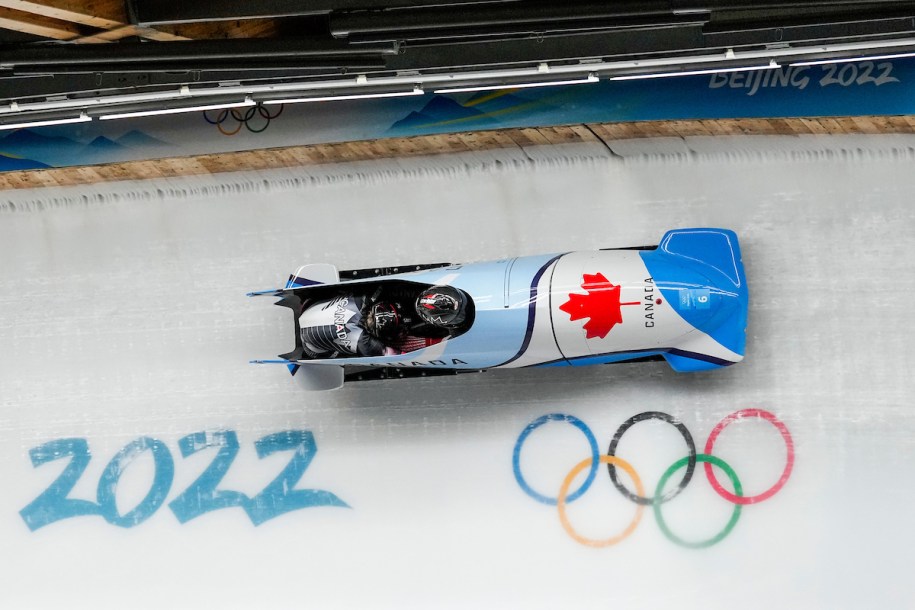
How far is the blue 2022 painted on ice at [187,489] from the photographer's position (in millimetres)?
5703

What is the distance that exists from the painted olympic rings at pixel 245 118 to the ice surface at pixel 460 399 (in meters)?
0.36

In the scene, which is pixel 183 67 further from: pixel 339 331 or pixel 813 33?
pixel 813 33

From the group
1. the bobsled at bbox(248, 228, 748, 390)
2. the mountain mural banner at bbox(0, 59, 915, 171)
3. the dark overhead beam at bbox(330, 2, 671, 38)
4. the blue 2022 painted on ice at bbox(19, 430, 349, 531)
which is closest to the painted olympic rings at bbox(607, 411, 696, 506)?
the bobsled at bbox(248, 228, 748, 390)

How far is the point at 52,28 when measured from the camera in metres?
4.45

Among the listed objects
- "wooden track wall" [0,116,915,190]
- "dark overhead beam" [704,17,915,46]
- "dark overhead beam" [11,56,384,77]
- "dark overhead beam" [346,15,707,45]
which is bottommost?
"wooden track wall" [0,116,915,190]

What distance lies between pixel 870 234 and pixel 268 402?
3833mm

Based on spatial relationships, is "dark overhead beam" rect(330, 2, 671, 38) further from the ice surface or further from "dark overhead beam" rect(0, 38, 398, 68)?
the ice surface

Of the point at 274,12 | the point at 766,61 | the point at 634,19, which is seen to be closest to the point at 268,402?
the point at 274,12

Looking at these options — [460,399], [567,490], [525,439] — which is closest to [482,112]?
[460,399]

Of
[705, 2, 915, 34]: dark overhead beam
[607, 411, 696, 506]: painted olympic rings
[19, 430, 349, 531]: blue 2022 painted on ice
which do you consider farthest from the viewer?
[19, 430, 349, 531]: blue 2022 painted on ice

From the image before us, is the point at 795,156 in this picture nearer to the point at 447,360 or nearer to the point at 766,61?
the point at 766,61

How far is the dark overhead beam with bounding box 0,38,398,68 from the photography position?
178 inches

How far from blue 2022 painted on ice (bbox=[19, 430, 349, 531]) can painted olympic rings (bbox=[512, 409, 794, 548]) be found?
4.42 ft

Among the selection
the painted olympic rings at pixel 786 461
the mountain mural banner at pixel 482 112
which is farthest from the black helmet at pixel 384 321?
the painted olympic rings at pixel 786 461
